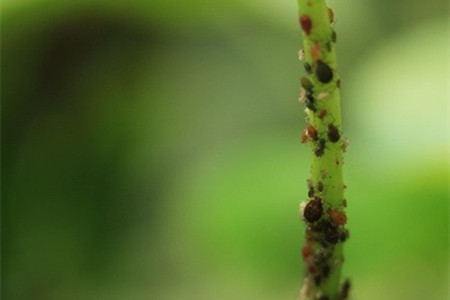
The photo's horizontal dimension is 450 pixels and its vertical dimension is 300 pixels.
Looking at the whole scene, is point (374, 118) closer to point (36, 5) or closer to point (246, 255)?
point (246, 255)

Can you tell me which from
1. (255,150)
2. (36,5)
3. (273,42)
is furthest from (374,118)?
(36,5)

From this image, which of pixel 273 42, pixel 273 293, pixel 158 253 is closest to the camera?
pixel 273 293

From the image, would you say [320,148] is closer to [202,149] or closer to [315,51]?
[315,51]

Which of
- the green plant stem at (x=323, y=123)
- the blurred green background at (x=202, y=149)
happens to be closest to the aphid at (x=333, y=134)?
the green plant stem at (x=323, y=123)

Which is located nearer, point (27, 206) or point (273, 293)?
point (273, 293)

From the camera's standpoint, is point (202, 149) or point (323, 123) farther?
point (202, 149)

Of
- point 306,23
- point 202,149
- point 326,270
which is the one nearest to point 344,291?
point 326,270
